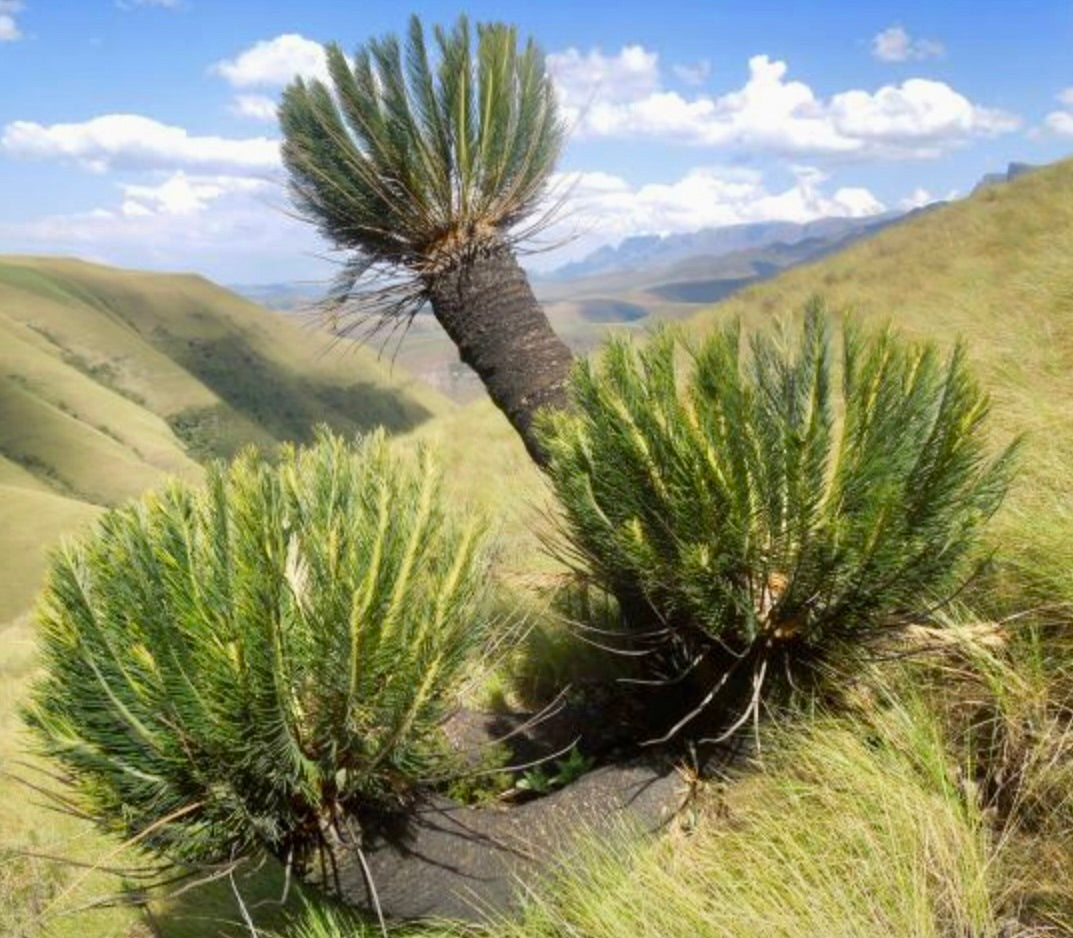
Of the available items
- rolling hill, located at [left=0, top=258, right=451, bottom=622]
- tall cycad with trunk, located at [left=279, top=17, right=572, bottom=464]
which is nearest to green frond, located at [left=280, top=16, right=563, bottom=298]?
tall cycad with trunk, located at [left=279, top=17, right=572, bottom=464]

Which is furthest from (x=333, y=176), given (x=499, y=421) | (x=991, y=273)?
(x=991, y=273)

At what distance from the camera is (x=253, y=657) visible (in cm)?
200

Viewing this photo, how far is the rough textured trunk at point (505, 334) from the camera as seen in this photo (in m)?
3.58

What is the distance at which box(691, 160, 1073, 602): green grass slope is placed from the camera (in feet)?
10.1

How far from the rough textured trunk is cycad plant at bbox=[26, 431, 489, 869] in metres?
1.26

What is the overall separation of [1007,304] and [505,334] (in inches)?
274

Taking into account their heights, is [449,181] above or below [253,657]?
above

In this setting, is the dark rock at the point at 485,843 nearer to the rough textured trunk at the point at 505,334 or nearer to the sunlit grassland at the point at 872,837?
the sunlit grassland at the point at 872,837

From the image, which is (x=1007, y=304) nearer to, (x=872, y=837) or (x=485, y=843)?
(x=872, y=837)

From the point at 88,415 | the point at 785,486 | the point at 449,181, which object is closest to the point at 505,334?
the point at 449,181

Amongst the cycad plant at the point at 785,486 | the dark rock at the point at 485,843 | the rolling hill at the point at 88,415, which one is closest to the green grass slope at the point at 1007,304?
the cycad plant at the point at 785,486

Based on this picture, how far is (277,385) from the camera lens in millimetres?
198875

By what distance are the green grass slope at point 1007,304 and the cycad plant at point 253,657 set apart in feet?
3.79

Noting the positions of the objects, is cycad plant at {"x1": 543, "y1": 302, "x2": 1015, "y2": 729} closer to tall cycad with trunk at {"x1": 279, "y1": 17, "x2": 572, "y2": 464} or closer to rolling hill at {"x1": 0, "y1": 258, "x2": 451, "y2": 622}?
tall cycad with trunk at {"x1": 279, "y1": 17, "x2": 572, "y2": 464}
